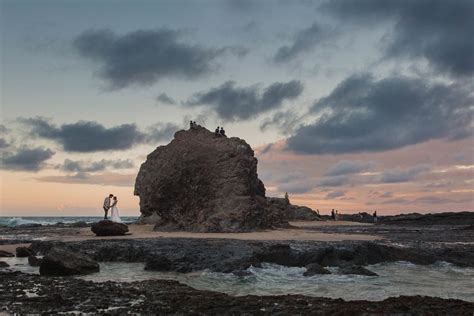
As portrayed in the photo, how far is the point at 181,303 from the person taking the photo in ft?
40.9

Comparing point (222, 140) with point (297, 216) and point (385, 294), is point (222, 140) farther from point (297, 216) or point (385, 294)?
point (297, 216)

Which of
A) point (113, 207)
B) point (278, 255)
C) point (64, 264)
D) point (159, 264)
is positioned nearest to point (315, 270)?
point (278, 255)

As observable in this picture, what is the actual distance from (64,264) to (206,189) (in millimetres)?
17750

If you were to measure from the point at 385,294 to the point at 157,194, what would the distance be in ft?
77.8

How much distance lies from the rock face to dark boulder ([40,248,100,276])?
48.0 feet

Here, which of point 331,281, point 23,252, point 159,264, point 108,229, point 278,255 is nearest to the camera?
point 331,281

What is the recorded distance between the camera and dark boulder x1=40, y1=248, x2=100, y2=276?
18.1m

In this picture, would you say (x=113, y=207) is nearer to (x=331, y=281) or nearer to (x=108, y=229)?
(x=108, y=229)

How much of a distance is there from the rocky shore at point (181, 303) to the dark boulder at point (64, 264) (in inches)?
127

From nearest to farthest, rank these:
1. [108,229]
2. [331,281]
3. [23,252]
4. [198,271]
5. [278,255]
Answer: [331,281] → [198,271] → [278,255] → [23,252] → [108,229]

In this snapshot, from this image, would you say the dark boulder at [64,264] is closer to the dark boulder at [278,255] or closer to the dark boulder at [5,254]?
the dark boulder at [278,255]

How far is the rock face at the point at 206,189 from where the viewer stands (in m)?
34.1

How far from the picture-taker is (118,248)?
23.0 meters

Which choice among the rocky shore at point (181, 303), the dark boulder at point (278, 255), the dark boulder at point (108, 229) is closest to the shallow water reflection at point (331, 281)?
the dark boulder at point (278, 255)
